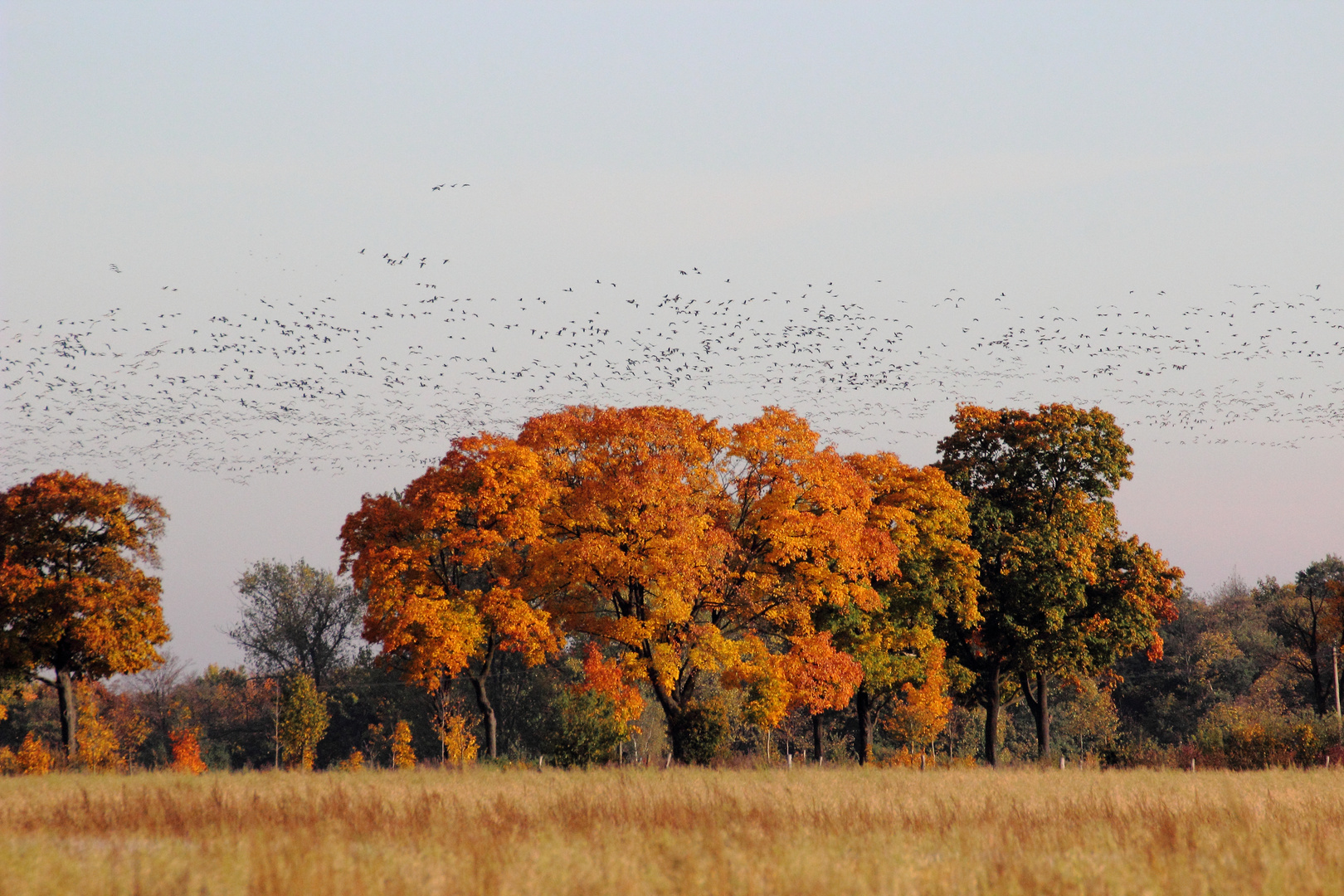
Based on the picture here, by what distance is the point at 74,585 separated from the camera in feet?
145

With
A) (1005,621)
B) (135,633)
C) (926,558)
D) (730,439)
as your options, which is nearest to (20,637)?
(135,633)

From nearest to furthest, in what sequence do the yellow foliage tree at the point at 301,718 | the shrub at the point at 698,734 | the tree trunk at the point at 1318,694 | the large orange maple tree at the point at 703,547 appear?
1. the large orange maple tree at the point at 703,547
2. the shrub at the point at 698,734
3. the tree trunk at the point at 1318,694
4. the yellow foliage tree at the point at 301,718

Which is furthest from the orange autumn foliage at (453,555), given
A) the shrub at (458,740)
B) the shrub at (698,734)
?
the shrub at (458,740)

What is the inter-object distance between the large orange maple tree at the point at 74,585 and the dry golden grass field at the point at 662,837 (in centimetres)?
1944

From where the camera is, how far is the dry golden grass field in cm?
1216

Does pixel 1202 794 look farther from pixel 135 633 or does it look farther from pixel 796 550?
pixel 135 633

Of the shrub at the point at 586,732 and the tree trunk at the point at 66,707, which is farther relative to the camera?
→ the shrub at the point at 586,732

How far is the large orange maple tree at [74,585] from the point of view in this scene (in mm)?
44250

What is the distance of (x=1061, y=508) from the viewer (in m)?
50.2

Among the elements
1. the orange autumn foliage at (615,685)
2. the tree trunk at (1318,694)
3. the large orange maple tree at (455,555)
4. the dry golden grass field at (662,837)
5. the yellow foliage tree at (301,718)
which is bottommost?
the tree trunk at (1318,694)

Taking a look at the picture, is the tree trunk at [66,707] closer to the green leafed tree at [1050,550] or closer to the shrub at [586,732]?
the shrub at [586,732]

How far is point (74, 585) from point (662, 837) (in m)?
36.7

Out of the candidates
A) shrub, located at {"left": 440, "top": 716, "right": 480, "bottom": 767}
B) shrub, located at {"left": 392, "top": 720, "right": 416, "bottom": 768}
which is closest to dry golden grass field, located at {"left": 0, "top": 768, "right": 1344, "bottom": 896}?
shrub, located at {"left": 440, "top": 716, "right": 480, "bottom": 767}

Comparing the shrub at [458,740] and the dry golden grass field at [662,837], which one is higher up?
the dry golden grass field at [662,837]
